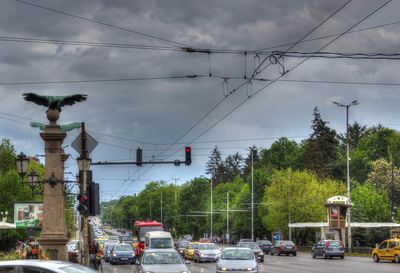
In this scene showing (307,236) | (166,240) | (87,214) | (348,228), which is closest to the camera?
(87,214)

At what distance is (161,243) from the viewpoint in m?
51.1

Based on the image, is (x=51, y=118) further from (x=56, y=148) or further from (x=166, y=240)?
(x=166, y=240)

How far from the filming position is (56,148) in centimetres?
2525

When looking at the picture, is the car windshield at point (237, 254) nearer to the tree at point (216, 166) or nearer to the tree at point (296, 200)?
the tree at point (296, 200)

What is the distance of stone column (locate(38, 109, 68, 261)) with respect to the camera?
24703mm

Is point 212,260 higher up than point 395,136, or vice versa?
point 395,136

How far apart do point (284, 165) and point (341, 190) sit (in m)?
52.5

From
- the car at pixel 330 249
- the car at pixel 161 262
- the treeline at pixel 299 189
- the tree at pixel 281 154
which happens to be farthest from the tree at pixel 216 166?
the car at pixel 161 262

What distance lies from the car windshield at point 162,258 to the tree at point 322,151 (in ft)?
350

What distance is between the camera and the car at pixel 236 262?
90.4ft

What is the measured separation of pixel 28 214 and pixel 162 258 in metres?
13.2

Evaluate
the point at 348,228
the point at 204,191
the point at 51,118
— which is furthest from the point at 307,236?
the point at 51,118

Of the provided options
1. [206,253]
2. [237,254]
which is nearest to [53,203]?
[237,254]

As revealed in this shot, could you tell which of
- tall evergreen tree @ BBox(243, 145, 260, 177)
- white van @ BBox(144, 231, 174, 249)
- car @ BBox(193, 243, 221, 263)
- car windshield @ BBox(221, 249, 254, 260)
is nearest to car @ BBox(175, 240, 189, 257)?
car @ BBox(193, 243, 221, 263)
